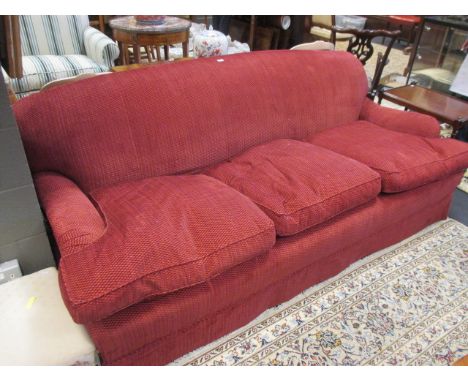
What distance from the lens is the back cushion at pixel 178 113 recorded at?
1351 mm

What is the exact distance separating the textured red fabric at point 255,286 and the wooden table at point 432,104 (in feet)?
1.72

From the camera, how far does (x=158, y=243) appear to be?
3.62ft

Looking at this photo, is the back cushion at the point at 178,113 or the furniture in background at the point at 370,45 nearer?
the back cushion at the point at 178,113

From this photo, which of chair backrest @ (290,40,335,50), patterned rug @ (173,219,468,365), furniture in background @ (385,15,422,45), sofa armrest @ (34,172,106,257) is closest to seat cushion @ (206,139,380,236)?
patterned rug @ (173,219,468,365)

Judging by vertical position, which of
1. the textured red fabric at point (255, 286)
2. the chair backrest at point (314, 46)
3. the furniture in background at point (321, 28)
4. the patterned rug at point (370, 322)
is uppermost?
the chair backrest at point (314, 46)

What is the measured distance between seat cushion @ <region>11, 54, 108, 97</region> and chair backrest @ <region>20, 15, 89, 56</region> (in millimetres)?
145

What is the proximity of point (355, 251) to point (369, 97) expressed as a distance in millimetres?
1078

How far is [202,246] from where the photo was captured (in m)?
1.13

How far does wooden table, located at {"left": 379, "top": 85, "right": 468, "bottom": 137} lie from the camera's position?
2209 mm

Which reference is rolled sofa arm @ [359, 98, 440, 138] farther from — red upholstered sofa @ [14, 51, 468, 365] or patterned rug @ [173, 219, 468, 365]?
patterned rug @ [173, 219, 468, 365]

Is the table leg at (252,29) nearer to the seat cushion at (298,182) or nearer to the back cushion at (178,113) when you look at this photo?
the back cushion at (178,113)

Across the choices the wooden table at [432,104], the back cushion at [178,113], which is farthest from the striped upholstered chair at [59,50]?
the wooden table at [432,104]
